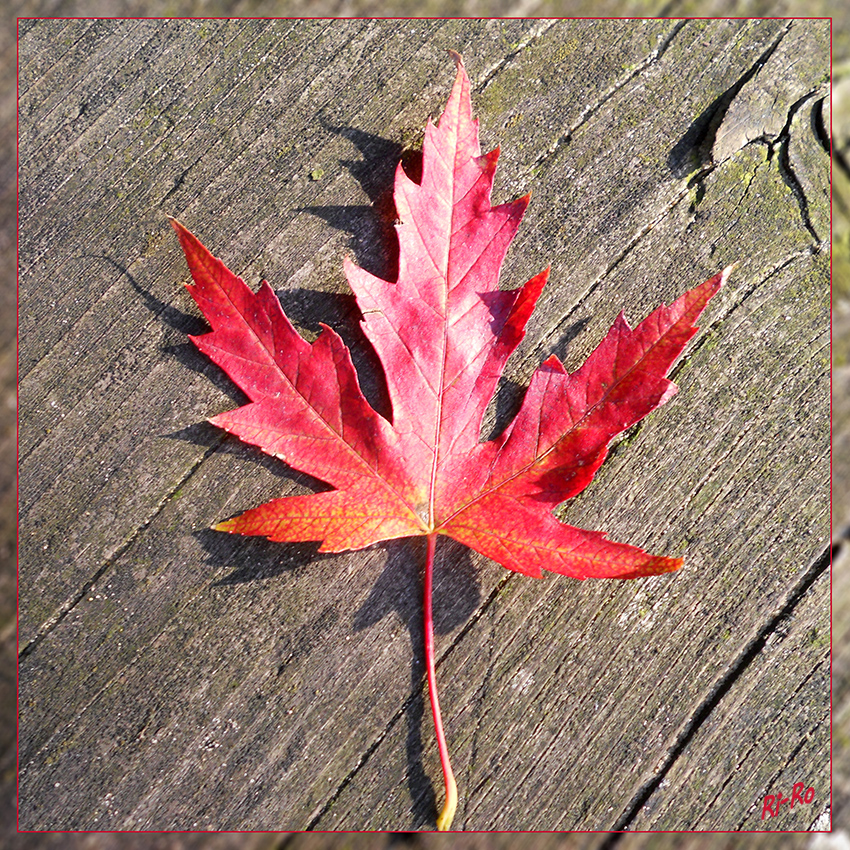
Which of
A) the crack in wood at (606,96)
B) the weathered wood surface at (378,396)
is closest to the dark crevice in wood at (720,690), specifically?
the weathered wood surface at (378,396)

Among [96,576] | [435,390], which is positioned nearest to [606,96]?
[435,390]

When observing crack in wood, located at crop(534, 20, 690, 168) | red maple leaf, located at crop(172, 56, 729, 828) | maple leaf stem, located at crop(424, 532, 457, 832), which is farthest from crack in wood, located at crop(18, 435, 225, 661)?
crack in wood, located at crop(534, 20, 690, 168)

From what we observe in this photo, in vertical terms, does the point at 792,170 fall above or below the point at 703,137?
below

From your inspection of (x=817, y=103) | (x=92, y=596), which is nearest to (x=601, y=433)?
(x=817, y=103)

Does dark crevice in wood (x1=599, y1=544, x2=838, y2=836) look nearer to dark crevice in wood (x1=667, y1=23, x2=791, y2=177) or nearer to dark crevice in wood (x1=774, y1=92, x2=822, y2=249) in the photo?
dark crevice in wood (x1=774, y1=92, x2=822, y2=249)

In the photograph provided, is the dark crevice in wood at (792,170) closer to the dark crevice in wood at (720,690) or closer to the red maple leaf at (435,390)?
the red maple leaf at (435,390)
